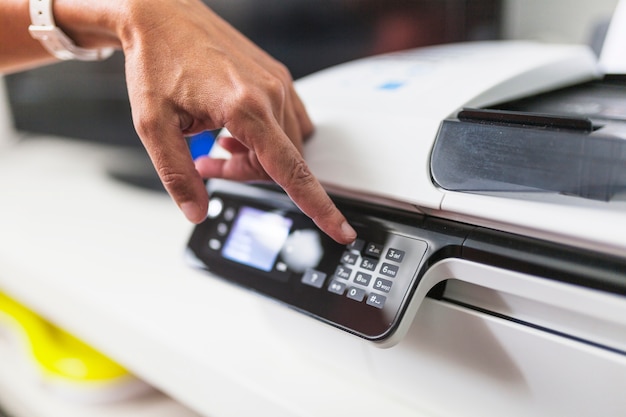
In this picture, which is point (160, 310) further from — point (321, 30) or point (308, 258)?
point (321, 30)

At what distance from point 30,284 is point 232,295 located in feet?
0.95

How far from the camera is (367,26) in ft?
2.71

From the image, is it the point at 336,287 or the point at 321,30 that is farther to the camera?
the point at 321,30

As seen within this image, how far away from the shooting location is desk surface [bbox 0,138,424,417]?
0.46m

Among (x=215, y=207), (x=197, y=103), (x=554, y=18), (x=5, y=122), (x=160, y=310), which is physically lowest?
(x=5, y=122)

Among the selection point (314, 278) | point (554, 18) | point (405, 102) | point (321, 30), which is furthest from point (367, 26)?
point (314, 278)

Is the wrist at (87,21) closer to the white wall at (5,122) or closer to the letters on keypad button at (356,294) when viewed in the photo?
the letters on keypad button at (356,294)

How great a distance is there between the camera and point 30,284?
2.33 ft

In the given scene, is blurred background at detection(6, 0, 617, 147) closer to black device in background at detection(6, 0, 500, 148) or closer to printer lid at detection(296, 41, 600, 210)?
black device in background at detection(6, 0, 500, 148)

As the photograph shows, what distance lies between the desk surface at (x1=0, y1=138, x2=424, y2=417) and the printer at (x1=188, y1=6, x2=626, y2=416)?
2cm

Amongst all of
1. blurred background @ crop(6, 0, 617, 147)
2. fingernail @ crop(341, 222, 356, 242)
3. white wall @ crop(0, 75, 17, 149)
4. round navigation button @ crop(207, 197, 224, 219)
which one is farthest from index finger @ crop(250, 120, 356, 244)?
white wall @ crop(0, 75, 17, 149)

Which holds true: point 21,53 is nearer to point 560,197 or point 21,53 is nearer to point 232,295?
point 232,295

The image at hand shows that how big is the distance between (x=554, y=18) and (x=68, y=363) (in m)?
0.76

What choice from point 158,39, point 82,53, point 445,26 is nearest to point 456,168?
point 158,39
